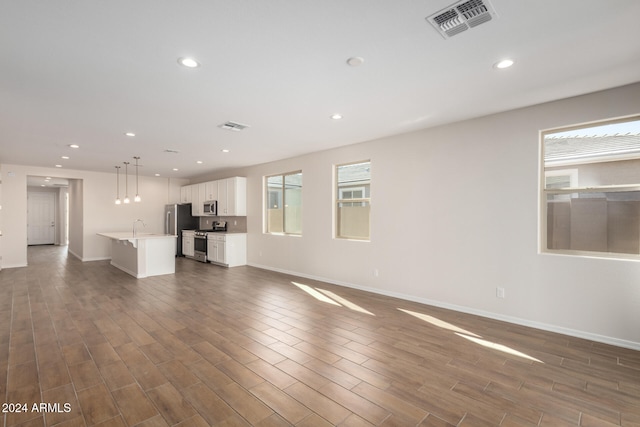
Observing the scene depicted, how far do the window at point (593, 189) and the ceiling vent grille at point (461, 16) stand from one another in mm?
2247

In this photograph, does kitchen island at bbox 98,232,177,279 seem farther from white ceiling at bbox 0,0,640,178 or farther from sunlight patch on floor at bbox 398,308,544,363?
sunlight patch on floor at bbox 398,308,544,363

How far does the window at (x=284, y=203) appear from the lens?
21.8 feet

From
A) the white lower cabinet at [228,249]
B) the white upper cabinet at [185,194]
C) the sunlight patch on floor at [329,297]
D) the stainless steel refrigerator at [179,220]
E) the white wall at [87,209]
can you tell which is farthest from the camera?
the white upper cabinet at [185,194]

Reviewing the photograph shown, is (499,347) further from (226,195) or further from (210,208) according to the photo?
(210,208)

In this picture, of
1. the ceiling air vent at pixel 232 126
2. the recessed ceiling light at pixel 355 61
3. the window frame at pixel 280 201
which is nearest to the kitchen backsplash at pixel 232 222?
the window frame at pixel 280 201

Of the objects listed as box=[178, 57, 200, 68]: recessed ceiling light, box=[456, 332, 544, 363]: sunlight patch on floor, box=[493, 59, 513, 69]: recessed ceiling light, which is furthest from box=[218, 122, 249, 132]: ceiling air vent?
box=[456, 332, 544, 363]: sunlight patch on floor

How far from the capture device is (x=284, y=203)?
Answer: 7027 mm

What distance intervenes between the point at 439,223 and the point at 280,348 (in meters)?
2.79

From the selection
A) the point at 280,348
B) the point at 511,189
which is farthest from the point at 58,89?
the point at 511,189

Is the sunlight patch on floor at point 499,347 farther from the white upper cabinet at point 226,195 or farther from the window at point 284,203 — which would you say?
the white upper cabinet at point 226,195

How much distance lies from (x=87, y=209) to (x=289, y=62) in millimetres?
8931

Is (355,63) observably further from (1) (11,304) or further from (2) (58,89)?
(1) (11,304)

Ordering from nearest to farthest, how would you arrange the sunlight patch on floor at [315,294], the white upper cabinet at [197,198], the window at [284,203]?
the sunlight patch on floor at [315,294], the window at [284,203], the white upper cabinet at [197,198]

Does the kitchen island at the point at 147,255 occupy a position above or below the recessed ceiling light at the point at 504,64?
below
